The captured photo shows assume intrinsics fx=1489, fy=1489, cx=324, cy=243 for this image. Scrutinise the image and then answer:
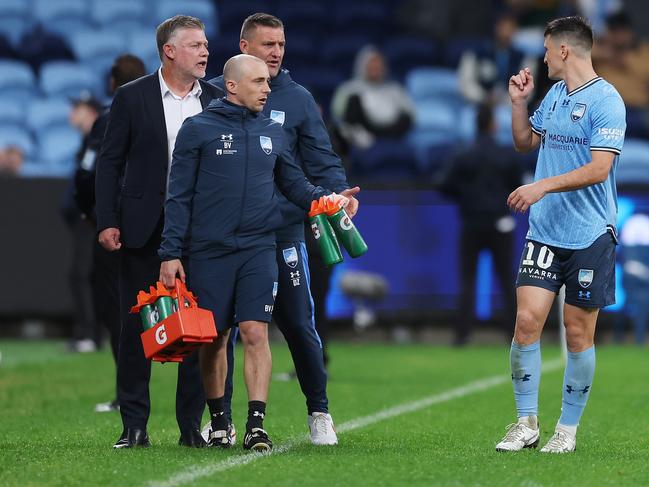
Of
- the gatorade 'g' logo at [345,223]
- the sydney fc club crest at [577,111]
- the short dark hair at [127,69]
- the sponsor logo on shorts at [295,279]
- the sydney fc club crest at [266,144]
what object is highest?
the short dark hair at [127,69]

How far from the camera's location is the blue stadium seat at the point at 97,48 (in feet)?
70.6

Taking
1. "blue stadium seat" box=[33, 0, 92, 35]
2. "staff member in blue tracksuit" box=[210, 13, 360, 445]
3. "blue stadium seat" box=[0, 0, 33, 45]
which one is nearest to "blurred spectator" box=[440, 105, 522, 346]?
"blue stadium seat" box=[33, 0, 92, 35]

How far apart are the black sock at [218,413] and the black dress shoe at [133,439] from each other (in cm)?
39

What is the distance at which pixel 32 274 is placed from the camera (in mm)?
17828

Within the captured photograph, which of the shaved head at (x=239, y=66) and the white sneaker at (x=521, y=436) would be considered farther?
the white sneaker at (x=521, y=436)

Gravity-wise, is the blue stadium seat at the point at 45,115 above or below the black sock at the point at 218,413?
above

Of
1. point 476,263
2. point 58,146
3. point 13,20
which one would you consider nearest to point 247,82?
point 476,263

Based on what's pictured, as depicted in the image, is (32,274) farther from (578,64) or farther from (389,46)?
(578,64)

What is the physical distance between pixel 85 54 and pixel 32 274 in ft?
15.9

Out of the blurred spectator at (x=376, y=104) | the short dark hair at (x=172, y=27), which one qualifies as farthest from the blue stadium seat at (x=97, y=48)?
the short dark hair at (x=172, y=27)

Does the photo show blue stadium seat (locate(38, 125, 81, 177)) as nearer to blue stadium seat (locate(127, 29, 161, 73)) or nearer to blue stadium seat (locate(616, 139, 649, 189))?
blue stadium seat (locate(127, 29, 161, 73))

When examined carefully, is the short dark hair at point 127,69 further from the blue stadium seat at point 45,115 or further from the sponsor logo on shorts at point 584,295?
the blue stadium seat at point 45,115

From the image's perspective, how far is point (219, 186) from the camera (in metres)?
7.51

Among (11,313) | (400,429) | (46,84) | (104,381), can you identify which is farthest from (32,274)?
(400,429)
